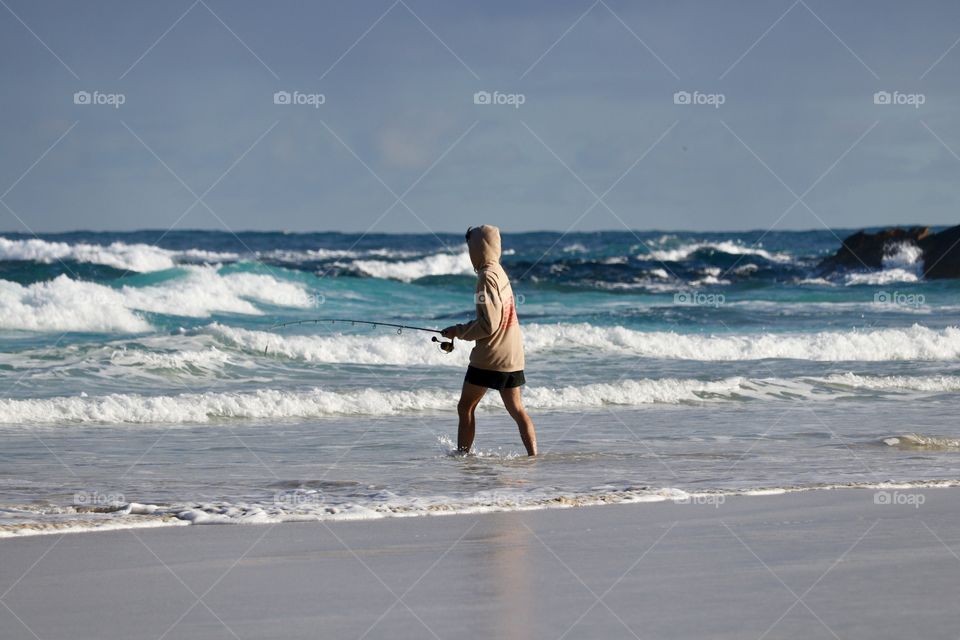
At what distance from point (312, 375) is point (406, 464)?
6175mm

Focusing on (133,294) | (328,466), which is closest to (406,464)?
(328,466)

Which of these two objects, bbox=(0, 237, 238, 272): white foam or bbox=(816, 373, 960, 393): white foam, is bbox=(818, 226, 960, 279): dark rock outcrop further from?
bbox=(816, 373, 960, 393): white foam

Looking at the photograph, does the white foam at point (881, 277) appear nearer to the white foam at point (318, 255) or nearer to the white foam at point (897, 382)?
the white foam at point (318, 255)

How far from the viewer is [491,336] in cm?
817

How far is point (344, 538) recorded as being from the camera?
5.66m

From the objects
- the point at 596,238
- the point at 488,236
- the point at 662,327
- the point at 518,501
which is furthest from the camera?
the point at 596,238

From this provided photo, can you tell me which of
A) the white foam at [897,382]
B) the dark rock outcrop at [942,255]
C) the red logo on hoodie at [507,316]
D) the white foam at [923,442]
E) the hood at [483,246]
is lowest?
the white foam at [923,442]

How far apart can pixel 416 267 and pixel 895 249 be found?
15.1m

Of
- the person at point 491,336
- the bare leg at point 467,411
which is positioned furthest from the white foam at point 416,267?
the person at point 491,336

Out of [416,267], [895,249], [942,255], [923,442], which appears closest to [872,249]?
[895,249]

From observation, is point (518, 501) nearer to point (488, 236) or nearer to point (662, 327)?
point (488, 236)

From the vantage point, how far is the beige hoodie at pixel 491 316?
8000 mm

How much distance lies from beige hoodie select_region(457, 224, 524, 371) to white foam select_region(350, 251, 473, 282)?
27168 mm

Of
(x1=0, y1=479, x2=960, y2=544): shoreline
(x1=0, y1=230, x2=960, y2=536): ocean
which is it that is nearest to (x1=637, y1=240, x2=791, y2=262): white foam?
(x1=0, y1=230, x2=960, y2=536): ocean
